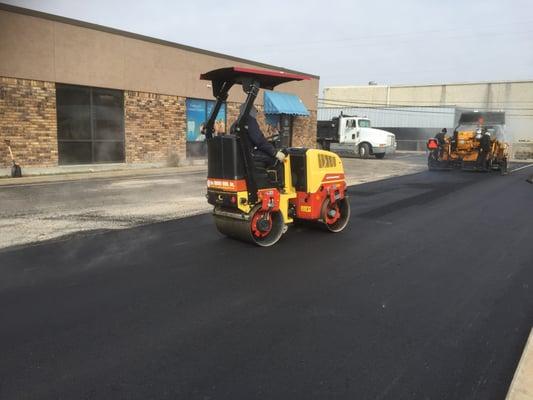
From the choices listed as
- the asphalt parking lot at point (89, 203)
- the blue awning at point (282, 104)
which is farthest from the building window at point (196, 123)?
the asphalt parking lot at point (89, 203)

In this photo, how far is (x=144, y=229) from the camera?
8.05 m

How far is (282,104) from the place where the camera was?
25984 millimetres

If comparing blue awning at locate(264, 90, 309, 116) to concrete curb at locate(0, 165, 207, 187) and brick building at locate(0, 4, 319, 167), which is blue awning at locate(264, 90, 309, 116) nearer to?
brick building at locate(0, 4, 319, 167)

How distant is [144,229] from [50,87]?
10.9 meters

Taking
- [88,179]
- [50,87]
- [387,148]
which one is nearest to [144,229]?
[88,179]

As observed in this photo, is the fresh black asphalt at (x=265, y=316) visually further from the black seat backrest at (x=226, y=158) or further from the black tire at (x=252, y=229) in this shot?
the black seat backrest at (x=226, y=158)

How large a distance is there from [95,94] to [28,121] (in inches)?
114

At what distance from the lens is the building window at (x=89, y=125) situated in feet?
56.2

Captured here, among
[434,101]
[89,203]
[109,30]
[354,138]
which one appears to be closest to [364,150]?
[354,138]

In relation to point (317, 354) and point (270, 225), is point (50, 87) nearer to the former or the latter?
point (270, 225)

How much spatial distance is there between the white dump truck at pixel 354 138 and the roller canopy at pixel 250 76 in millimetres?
24667

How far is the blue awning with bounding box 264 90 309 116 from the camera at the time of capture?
25.5m

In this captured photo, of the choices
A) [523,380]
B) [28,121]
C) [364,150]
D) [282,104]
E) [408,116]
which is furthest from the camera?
[408,116]

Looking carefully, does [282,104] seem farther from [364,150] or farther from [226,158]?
[226,158]
